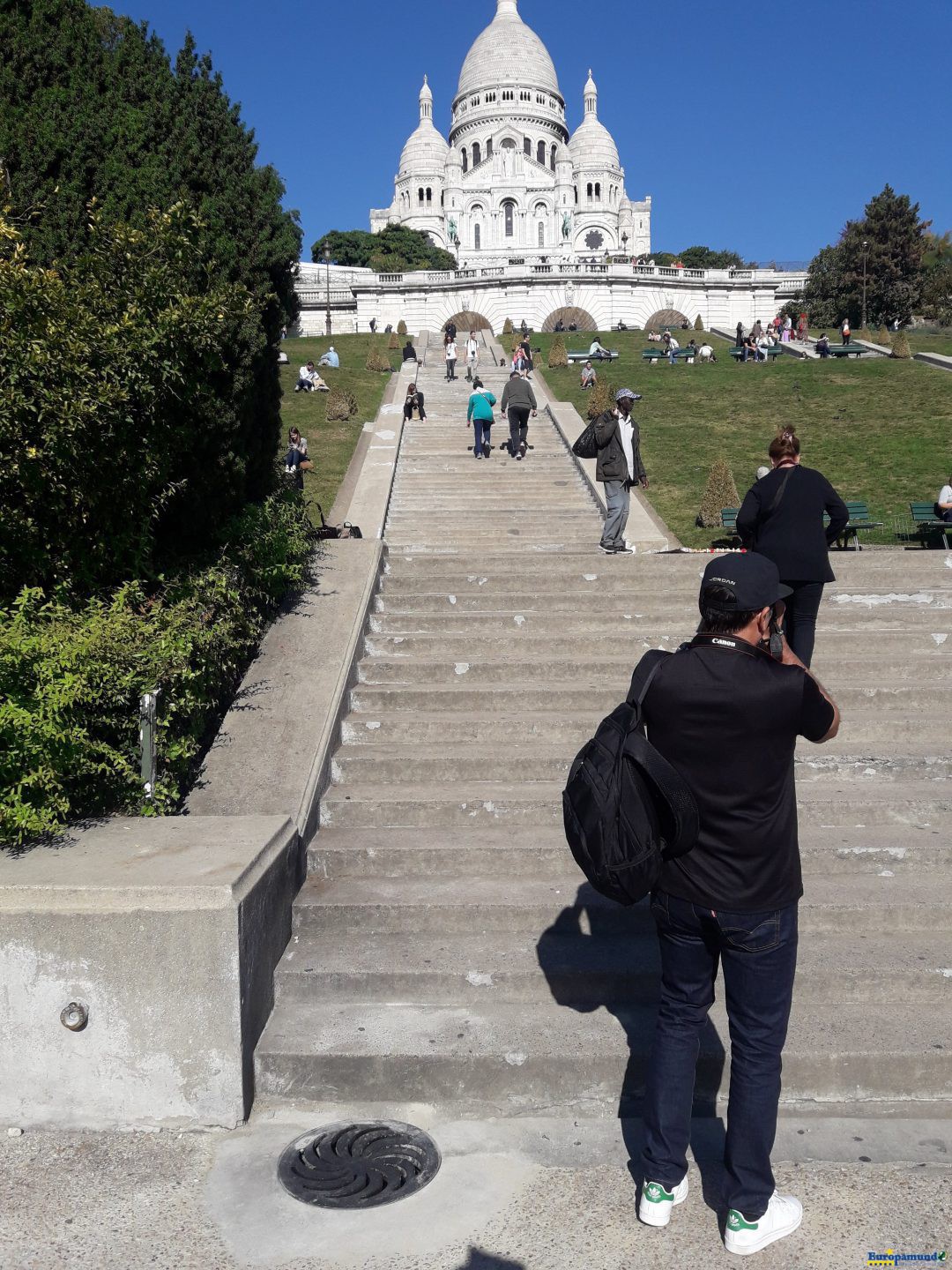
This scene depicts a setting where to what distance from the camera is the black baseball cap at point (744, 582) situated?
3.00 m

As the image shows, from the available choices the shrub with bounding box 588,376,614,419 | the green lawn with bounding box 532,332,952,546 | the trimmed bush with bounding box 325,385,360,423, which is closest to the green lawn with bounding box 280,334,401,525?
the trimmed bush with bounding box 325,385,360,423

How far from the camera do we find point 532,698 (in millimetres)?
6320

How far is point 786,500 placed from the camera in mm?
6242

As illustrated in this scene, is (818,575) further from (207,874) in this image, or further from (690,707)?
(207,874)

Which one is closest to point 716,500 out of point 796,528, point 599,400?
point 599,400

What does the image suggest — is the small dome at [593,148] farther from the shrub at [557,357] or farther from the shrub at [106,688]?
the shrub at [106,688]

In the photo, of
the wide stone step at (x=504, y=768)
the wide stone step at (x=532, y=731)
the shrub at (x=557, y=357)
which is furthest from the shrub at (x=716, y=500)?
the shrub at (x=557, y=357)

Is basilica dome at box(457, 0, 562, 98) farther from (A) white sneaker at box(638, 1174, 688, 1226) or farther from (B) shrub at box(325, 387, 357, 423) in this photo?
(A) white sneaker at box(638, 1174, 688, 1226)

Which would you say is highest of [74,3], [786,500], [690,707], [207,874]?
[74,3]

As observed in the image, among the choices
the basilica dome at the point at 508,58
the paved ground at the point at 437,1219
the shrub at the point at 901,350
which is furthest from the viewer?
the basilica dome at the point at 508,58

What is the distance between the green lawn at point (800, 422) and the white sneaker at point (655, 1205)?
1118cm

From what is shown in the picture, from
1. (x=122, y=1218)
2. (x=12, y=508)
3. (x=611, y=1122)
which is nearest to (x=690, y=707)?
(x=611, y=1122)

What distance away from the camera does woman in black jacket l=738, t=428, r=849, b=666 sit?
6.21 m

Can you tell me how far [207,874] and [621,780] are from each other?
5.34 feet
